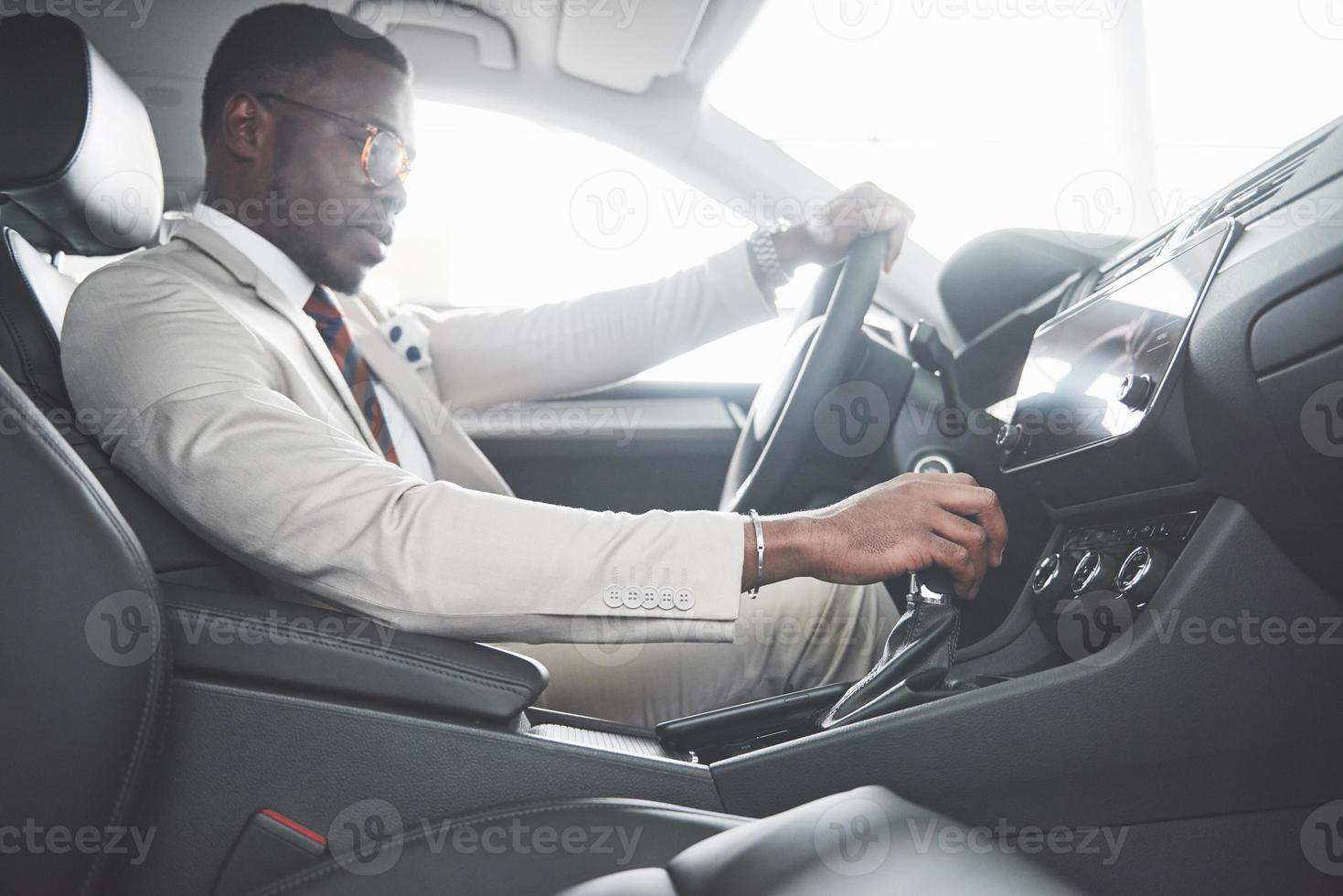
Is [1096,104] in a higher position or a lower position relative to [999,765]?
higher

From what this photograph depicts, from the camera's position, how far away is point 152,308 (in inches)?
40.9

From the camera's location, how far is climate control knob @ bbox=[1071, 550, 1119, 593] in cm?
93

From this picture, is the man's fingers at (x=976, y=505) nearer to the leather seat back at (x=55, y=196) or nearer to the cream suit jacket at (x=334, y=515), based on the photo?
the cream suit jacket at (x=334, y=515)

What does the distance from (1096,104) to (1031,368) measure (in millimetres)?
1262

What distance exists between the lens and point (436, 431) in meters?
1.54

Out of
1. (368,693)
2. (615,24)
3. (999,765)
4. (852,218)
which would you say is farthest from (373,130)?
(999,765)

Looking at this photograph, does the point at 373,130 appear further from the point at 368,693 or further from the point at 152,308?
the point at 368,693
